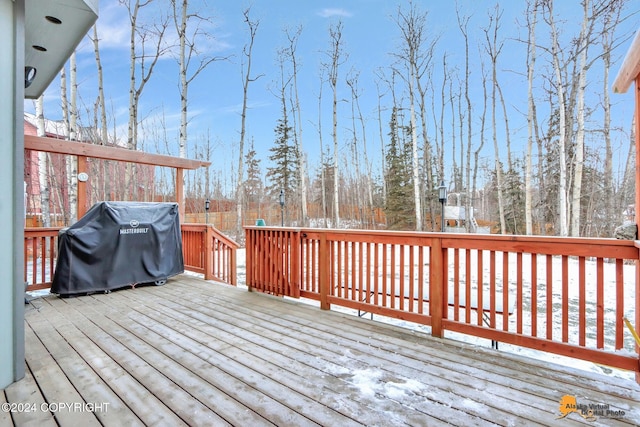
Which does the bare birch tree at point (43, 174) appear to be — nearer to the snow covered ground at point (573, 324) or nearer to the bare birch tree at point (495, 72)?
the snow covered ground at point (573, 324)

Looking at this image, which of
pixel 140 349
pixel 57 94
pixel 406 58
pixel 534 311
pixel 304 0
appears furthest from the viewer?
pixel 304 0

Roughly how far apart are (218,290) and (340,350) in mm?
2617

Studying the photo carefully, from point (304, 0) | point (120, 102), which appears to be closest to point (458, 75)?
point (304, 0)

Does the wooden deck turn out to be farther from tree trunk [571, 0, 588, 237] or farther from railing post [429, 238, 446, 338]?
tree trunk [571, 0, 588, 237]

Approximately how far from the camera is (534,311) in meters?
2.29

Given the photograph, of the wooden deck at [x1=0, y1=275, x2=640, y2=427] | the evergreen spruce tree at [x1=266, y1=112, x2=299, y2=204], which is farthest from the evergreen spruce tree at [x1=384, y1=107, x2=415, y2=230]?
the wooden deck at [x1=0, y1=275, x2=640, y2=427]

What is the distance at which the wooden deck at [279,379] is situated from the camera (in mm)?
1617

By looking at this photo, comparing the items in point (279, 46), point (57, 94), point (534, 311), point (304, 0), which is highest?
point (304, 0)

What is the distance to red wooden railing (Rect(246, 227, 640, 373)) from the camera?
80.6 inches

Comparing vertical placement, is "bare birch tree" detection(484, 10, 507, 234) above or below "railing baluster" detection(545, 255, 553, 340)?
above

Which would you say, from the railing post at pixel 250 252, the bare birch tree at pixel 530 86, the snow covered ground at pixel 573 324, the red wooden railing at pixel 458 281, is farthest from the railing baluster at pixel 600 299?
the bare birch tree at pixel 530 86

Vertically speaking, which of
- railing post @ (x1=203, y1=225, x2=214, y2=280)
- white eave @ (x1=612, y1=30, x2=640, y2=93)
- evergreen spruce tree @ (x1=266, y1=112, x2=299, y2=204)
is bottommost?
railing post @ (x1=203, y1=225, x2=214, y2=280)

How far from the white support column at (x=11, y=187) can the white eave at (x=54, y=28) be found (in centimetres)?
55

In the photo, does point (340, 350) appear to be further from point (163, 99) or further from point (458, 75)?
point (458, 75)
